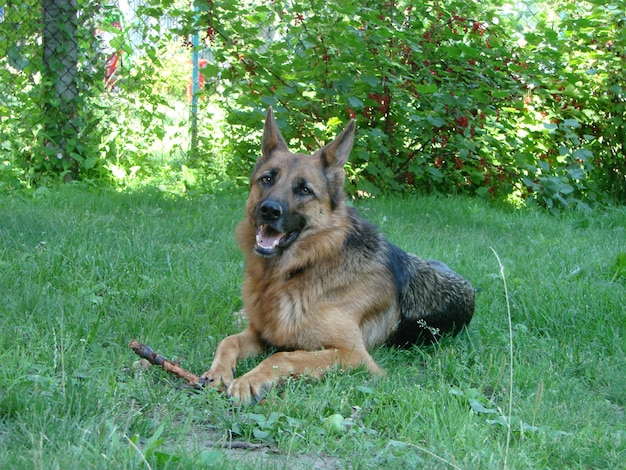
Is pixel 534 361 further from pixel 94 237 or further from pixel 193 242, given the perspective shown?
pixel 94 237

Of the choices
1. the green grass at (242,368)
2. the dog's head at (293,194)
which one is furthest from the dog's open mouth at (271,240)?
the green grass at (242,368)

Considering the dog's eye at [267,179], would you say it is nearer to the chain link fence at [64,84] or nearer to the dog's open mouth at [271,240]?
the dog's open mouth at [271,240]

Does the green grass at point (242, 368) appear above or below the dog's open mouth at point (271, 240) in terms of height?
below

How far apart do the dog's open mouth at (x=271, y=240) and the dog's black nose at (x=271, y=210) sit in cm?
9

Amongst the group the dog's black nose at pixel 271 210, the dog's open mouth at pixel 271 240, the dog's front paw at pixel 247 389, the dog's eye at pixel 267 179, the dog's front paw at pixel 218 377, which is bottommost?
the dog's front paw at pixel 218 377

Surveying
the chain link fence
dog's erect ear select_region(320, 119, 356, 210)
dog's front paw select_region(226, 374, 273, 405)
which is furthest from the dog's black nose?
the chain link fence

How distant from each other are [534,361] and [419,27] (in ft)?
17.2

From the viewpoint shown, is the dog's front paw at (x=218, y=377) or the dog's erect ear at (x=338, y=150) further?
the dog's erect ear at (x=338, y=150)

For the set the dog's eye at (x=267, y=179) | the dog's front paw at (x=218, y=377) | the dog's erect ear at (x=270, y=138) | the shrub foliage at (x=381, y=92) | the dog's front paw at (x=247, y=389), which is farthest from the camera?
the shrub foliage at (x=381, y=92)

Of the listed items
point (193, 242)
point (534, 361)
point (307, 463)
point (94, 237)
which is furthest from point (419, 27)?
point (307, 463)

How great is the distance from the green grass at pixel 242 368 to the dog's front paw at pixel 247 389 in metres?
0.13

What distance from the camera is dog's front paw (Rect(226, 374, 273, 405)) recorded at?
11.6 feet

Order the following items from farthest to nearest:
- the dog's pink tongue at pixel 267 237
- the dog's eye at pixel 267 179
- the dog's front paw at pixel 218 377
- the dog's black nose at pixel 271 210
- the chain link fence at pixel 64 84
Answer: the chain link fence at pixel 64 84 → the dog's eye at pixel 267 179 → the dog's pink tongue at pixel 267 237 → the dog's black nose at pixel 271 210 → the dog's front paw at pixel 218 377

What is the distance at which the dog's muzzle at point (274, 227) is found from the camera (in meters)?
4.39
